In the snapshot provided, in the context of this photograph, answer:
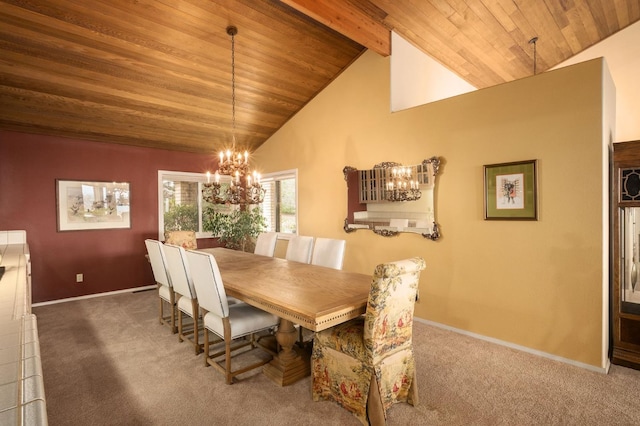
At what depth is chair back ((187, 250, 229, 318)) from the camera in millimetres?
2371

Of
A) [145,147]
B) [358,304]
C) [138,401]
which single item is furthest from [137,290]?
[358,304]

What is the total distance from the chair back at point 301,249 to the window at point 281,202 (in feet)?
4.95

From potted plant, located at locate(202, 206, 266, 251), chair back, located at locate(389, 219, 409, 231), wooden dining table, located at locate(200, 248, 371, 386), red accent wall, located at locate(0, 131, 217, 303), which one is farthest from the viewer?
potted plant, located at locate(202, 206, 266, 251)

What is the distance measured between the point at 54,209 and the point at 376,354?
490 cm

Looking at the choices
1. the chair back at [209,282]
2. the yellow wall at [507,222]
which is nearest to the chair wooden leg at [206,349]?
the chair back at [209,282]

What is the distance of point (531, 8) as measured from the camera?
3.38m

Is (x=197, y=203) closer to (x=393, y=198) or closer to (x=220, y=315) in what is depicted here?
(x=393, y=198)

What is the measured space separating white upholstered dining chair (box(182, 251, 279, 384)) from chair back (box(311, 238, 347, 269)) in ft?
3.04

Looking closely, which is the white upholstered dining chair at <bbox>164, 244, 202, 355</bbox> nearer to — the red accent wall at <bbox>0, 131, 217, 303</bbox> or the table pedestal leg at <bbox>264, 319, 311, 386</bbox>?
the table pedestal leg at <bbox>264, 319, 311, 386</bbox>

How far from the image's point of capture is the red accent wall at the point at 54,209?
14.1 feet

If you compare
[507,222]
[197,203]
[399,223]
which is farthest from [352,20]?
[197,203]

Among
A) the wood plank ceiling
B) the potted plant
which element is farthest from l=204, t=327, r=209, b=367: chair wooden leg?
the potted plant

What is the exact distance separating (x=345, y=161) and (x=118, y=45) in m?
2.82

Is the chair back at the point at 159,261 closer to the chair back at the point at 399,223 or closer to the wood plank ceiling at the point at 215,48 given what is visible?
the wood plank ceiling at the point at 215,48
